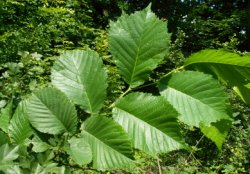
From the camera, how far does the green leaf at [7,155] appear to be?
362mm

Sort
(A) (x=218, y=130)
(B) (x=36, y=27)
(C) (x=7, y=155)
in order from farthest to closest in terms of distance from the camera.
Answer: (B) (x=36, y=27) < (A) (x=218, y=130) < (C) (x=7, y=155)

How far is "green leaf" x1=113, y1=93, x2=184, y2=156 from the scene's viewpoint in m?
0.40

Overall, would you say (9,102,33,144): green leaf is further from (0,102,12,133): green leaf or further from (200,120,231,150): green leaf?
(200,120,231,150): green leaf

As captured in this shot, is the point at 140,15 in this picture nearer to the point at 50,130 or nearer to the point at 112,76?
the point at 50,130

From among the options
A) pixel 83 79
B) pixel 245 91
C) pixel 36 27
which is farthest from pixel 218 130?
pixel 36 27

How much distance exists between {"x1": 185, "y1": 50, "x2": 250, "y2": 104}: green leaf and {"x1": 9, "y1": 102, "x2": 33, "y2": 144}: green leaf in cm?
20

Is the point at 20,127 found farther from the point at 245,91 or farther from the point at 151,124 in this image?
the point at 245,91

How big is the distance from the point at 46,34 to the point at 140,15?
5.83 meters

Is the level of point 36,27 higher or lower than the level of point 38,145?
higher

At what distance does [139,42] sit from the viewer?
1.46 ft

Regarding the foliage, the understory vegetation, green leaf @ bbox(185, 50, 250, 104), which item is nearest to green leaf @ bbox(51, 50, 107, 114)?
the understory vegetation

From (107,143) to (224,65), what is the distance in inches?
6.4

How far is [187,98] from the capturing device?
Answer: 1.44ft

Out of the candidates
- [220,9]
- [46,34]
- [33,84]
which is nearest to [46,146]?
[33,84]
